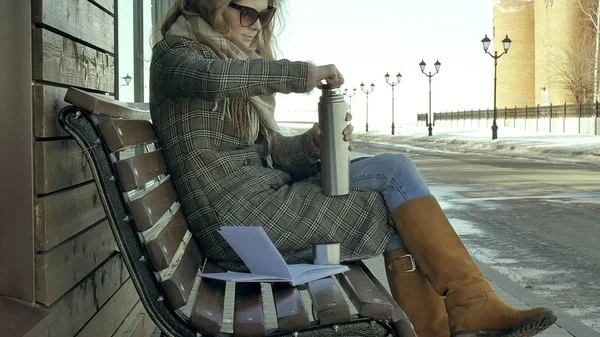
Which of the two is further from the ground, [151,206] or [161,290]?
[151,206]

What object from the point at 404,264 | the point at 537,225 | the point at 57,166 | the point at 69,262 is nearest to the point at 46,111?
the point at 57,166

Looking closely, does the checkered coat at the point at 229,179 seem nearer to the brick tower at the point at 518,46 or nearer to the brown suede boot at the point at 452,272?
the brown suede boot at the point at 452,272

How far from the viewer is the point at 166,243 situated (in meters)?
2.95

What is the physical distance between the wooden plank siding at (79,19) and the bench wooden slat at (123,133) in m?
0.33

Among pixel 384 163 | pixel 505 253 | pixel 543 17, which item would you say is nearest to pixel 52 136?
pixel 384 163

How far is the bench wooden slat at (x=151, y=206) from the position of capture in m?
2.76

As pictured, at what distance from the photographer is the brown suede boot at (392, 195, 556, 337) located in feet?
10.3

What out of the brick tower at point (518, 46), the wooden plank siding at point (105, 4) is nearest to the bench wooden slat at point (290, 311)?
the wooden plank siding at point (105, 4)

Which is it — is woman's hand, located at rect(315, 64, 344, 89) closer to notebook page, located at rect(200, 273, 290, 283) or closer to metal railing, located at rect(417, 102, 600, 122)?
notebook page, located at rect(200, 273, 290, 283)

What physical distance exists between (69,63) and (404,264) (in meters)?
1.38

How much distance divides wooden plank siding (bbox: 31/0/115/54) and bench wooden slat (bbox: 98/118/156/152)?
1.07 ft

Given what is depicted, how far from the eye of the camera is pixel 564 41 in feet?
181

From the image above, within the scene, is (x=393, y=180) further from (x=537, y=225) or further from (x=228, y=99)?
(x=537, y=225)

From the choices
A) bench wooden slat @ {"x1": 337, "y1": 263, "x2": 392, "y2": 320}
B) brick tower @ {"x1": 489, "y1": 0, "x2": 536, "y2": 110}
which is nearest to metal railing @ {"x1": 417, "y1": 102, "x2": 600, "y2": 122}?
brick tower @ {"x1": 489, "y1": 0, "x2": 536, "y2": 110}
